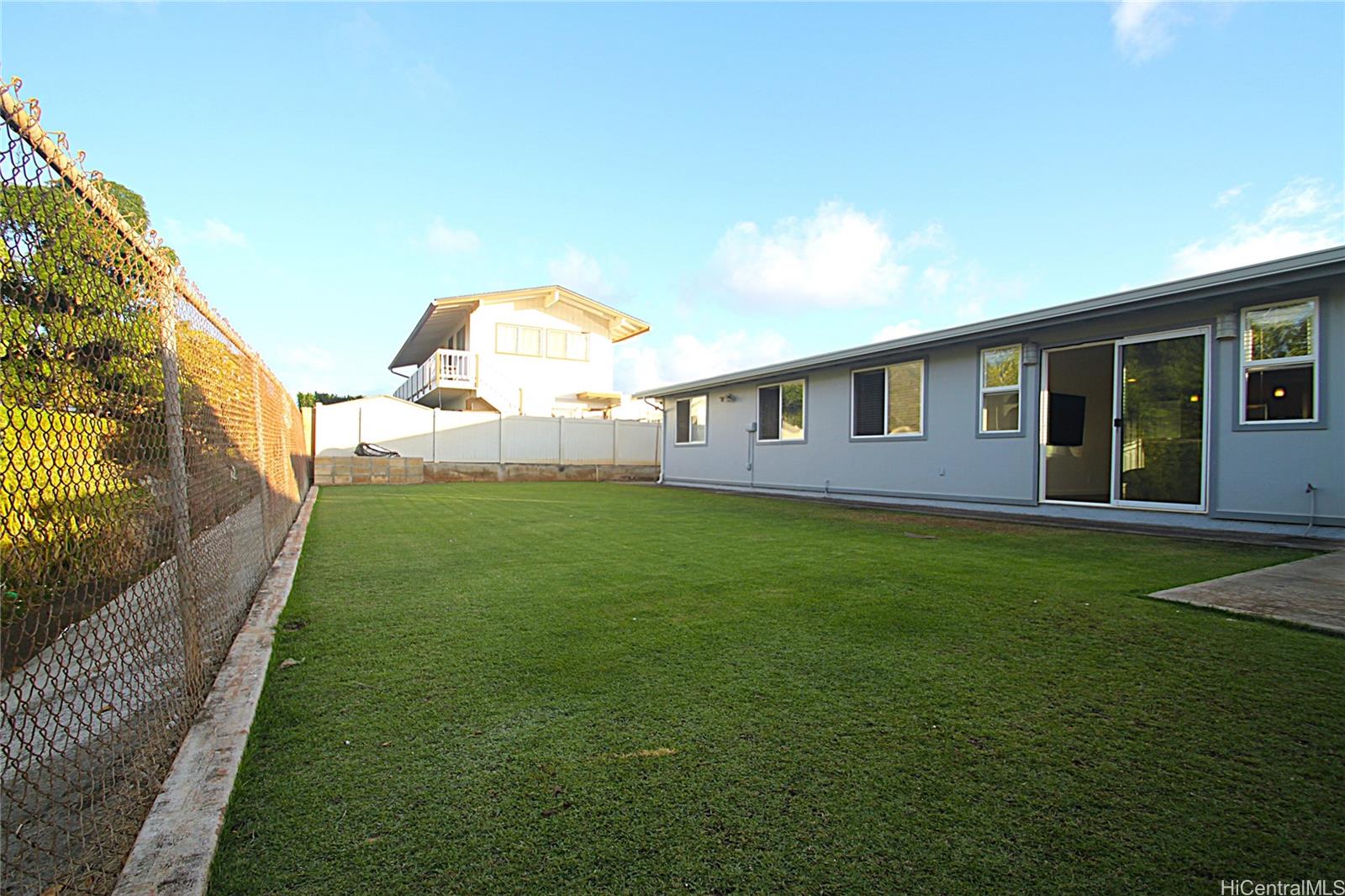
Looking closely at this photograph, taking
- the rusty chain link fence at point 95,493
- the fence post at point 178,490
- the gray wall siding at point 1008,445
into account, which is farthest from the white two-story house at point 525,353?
the fence post at point 178,490

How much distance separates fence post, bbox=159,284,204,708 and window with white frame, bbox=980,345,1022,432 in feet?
28.3

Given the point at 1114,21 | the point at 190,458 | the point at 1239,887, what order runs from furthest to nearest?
the point at 1114,21
the point at 190,458
the point at 1239,887

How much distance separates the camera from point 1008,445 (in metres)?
8.20

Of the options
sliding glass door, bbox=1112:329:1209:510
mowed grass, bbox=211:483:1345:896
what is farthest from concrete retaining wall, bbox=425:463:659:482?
mowed grass, bbox=211:483:1345:896

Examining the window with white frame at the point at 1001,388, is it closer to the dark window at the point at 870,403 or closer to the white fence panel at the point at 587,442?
the dark window at the point at 870,403

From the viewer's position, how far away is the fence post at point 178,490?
7.04 feet

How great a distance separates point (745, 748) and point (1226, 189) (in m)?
12.7

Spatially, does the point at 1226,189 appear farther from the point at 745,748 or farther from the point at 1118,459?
the point at 745,748

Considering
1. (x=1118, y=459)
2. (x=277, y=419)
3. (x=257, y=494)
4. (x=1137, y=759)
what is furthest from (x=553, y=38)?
(x=1137, y=759)

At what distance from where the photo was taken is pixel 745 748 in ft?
6.31

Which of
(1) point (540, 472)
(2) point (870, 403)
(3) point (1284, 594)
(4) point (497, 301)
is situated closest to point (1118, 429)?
(2) point (870, 403)

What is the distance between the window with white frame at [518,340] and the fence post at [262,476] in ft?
58.4

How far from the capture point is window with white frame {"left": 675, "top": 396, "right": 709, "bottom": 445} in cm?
1514

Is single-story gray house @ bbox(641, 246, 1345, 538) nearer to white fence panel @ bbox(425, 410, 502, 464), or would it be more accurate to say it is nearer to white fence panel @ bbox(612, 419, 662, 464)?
white fence panel @ bbox(612, 419, 662, 464)
